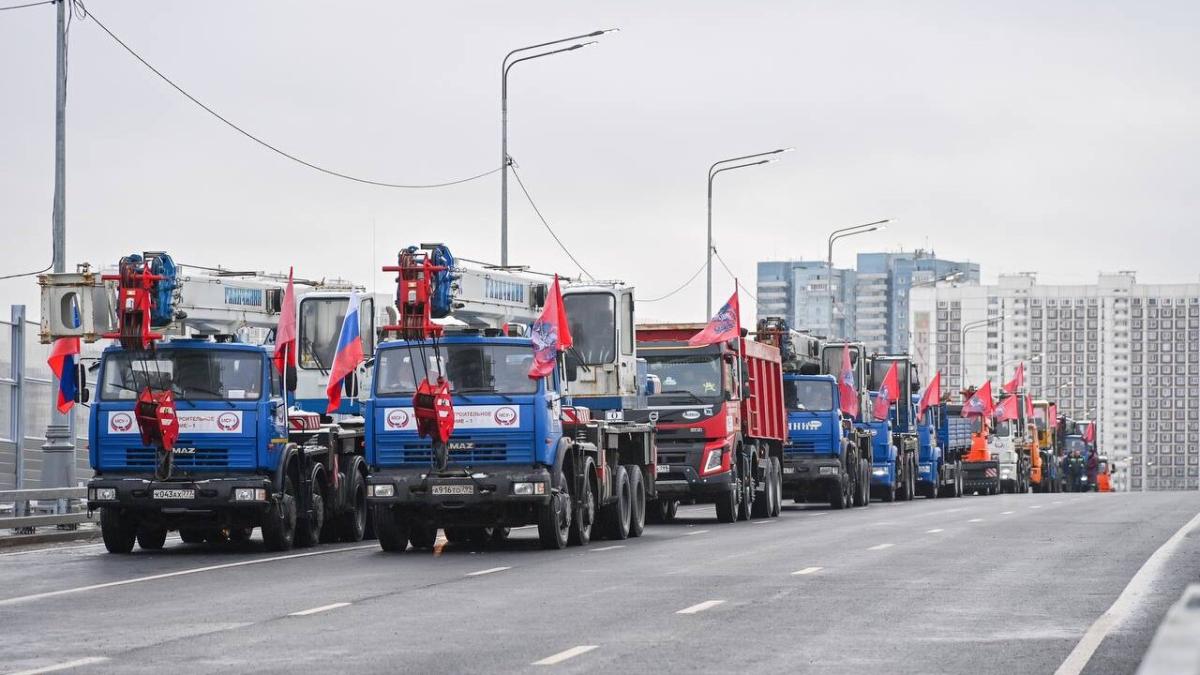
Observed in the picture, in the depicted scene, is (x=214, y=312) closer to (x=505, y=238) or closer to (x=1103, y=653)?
(x=505, y=238)

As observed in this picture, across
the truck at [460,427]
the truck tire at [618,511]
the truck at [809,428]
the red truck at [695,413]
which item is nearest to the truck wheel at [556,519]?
the truck at [460,427]

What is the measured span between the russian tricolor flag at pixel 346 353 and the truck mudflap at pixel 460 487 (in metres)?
3.45

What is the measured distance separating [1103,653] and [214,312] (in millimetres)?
17645

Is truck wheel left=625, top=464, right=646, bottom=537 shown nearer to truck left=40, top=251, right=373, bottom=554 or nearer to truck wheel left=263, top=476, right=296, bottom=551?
truck left=40, top=251, right=373, bottom=554

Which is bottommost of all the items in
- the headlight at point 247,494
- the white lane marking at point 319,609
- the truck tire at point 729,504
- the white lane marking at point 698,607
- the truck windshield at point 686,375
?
the truck tire at point 729,504

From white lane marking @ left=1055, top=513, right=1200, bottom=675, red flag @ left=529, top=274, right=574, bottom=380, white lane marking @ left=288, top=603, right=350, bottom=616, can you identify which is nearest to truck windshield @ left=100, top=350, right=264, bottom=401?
red flag @ left=529, top=274, right=574, bottom=380

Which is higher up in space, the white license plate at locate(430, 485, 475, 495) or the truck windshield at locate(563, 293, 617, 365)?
the truck windshield at locate(563, 293, 617, 365)

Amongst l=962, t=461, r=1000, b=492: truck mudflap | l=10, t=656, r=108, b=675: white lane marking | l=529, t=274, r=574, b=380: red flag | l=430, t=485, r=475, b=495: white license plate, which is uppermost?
l=529, t=274, r=574, b=380: red flag

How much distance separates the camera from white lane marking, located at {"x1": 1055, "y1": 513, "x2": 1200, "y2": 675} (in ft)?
35.3

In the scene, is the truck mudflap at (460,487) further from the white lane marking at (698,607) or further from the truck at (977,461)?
the truck at (977,461)

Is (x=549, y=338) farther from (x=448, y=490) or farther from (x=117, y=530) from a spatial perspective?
(x=117, y=530)

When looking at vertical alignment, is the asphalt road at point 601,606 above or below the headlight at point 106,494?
below

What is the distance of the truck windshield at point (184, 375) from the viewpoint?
867 inches

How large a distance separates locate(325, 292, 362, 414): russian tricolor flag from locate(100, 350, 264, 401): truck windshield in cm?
294
